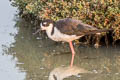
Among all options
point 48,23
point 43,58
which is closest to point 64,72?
point 43,58

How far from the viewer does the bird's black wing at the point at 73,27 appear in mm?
10719

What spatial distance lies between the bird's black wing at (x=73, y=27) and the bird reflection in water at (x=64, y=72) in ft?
3.23

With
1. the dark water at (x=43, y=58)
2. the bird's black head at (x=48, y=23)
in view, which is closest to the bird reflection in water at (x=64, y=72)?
the dark water at (x=43, y=58)

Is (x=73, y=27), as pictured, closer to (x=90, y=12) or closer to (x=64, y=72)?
(x=90, y=12)

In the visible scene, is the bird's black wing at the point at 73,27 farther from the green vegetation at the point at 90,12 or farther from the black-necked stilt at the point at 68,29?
the green vegetation at the point at 90,12

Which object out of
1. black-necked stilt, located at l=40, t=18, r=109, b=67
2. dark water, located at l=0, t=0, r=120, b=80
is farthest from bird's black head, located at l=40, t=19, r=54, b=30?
dark water, located at l=0, t=0, r=120, b=80

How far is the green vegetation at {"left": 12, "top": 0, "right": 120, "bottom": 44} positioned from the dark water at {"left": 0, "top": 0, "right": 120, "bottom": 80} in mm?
716

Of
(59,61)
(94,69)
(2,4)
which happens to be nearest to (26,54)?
(59,61)

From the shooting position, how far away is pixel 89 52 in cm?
1137

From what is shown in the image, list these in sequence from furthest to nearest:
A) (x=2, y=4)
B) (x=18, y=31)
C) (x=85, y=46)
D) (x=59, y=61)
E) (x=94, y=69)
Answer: (x=2, y=4) → (x=18, y=31) → (x=85, y=46) → (x=59, y=61) → (x=94, y=69)

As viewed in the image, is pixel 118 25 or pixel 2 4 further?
pixel 2 4

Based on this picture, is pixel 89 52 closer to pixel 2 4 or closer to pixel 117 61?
pixel 117 61

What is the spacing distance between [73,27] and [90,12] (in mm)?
791

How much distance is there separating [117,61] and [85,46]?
4.72 ft
